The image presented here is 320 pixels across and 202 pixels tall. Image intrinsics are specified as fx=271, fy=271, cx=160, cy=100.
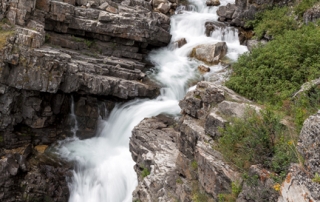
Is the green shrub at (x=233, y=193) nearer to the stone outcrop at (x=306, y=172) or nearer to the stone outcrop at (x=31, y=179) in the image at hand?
the stone outcrop at (x=306, y=172)

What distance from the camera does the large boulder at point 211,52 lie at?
1906cm

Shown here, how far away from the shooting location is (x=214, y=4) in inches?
1013

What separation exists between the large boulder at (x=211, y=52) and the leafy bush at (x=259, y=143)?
41.3ft

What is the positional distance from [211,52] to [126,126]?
8.46m

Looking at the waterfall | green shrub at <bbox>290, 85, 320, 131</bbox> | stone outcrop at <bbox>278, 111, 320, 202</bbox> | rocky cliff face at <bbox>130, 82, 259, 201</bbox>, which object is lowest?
the waterfall

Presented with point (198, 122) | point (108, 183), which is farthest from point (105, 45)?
point (198, 122)

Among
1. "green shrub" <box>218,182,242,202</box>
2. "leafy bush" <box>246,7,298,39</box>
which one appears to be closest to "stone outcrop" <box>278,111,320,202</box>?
"green shrub" <box>218,182,242,202</box>

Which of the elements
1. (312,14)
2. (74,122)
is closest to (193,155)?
(74,122)

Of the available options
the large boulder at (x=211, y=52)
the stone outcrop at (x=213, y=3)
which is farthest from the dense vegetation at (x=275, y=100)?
the stone outcrop at (x=213, y=3)

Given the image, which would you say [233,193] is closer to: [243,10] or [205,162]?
[205,162]

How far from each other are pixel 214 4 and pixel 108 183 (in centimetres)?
1998

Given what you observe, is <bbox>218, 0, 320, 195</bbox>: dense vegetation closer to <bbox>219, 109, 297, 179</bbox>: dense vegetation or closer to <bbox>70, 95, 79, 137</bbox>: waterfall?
<bbox>219, 109, 297, 179</bbox>: dense vegetation

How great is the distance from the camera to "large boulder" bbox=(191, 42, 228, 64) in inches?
750

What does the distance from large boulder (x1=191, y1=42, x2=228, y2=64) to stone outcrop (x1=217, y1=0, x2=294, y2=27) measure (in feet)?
12.2
